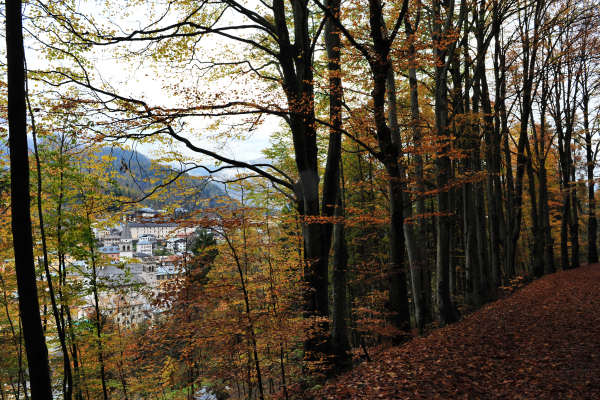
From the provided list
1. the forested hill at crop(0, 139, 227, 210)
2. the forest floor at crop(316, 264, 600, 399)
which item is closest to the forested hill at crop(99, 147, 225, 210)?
the forested hill at crop(0, 139, 227, 210)

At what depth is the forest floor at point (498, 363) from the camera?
4297mm

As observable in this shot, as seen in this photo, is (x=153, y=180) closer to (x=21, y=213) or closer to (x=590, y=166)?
(x=21, y=213)

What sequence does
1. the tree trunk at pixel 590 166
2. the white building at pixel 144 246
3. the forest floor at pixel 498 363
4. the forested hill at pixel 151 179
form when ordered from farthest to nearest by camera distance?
the white building at pixel 144 246 < the tree trunk at pixel 590 166 < the forested hill at pixel 151 179 < the forest floor at pixel 498 363

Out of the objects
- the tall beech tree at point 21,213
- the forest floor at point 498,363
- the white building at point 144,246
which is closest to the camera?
the tall beech tree at point 21,213

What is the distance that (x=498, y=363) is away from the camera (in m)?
5.17

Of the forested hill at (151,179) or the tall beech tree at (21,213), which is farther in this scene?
the forested hill at (151,179)

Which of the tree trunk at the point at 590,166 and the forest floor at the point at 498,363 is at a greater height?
the tree trunk at the point at 590,166

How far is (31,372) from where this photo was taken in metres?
3.91

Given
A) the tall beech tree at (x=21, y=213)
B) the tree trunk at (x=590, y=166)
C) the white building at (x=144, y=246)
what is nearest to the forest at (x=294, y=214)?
the tall beech tree at (x=21, y=213)

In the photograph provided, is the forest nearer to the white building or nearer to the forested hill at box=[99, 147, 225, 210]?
the forested hill at box=[99, 147, 225, 210]

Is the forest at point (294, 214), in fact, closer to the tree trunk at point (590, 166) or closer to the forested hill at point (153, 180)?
the forested hill at point (153, 180)

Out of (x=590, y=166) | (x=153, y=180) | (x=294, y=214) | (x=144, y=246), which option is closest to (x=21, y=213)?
(x=153, y=180)

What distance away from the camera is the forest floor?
14.1 feet

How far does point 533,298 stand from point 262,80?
10.3m
